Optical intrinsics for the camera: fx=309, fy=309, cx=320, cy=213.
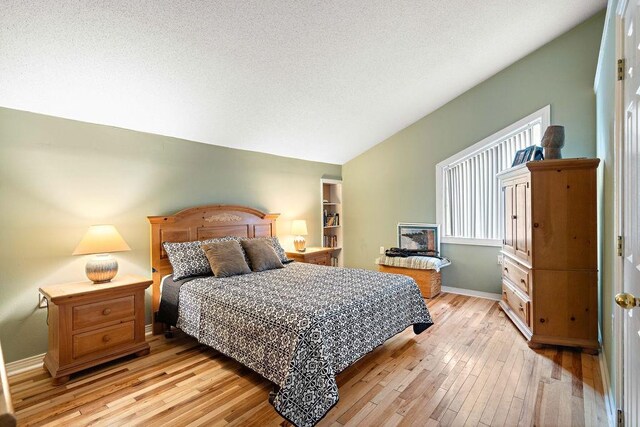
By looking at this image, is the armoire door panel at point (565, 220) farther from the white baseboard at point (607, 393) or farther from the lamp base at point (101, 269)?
the lamp base at point (101, 269)

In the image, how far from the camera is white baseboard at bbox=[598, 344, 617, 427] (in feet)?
5.76

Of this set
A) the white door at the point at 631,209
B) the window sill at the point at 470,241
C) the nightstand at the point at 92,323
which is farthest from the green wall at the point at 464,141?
the nightstand at the point at 92,323

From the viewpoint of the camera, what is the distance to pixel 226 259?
3.16m

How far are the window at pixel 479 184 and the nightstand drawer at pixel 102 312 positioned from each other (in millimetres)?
4087

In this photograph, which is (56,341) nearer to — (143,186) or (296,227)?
(143,186)

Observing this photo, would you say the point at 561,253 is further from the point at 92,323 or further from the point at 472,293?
the point at 92,323

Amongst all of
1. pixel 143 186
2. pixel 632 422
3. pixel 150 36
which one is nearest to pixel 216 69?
pixel 150 36

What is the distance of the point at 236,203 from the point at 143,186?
45.1 inches

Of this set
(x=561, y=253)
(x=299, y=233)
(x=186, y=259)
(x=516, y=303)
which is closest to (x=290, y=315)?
(x=186, y=259)

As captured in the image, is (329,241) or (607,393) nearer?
(607,393)

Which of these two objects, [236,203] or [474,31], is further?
[236,203]

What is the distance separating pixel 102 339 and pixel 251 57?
2.65m

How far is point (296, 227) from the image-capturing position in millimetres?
4734

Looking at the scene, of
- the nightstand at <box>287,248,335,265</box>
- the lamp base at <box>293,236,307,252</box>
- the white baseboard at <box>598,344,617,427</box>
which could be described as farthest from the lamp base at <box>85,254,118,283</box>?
the white baseboard at <box>598,344,617,427</box>
